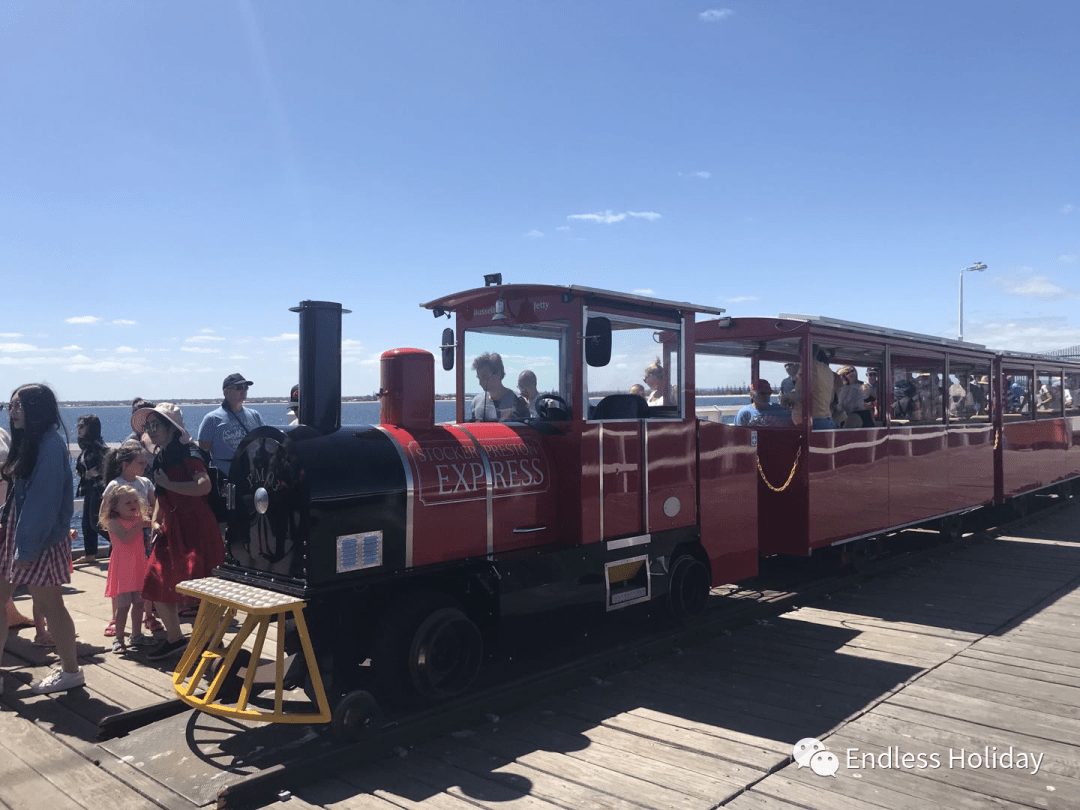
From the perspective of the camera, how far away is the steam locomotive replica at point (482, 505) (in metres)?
4.20

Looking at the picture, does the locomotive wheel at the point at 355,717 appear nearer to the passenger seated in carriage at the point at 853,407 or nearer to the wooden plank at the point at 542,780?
the wooden plank at the point at 542,780

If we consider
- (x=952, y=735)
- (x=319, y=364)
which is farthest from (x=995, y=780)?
(x=319, y=364)

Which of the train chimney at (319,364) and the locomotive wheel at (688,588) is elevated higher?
the train chimney at (319,364)

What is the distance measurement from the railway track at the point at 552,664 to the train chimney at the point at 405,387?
1.62m

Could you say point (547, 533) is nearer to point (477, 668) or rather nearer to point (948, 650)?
point (477, 668)

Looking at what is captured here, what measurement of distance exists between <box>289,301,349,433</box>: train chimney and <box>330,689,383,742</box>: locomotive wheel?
141cm

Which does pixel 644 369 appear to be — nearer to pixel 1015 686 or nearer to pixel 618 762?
pixel 618 762

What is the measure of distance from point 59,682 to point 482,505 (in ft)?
9.00

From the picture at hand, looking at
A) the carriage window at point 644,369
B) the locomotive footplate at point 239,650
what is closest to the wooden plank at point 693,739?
the locomotive footplate at point 239,650

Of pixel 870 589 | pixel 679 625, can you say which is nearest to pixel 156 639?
pixel 679 625

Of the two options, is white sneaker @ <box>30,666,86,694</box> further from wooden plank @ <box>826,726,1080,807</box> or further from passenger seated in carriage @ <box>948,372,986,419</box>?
passenger seated in carriage @ <box>948,372,986,419</box>

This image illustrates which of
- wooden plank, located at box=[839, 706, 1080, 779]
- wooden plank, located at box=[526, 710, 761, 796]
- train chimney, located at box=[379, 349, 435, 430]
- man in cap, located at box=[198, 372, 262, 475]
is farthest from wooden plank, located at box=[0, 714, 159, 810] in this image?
wooden plank, located at box=[839, 706, 1080, 779]

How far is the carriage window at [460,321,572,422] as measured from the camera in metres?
5.61

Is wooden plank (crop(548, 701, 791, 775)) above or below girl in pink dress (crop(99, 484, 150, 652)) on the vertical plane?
below
